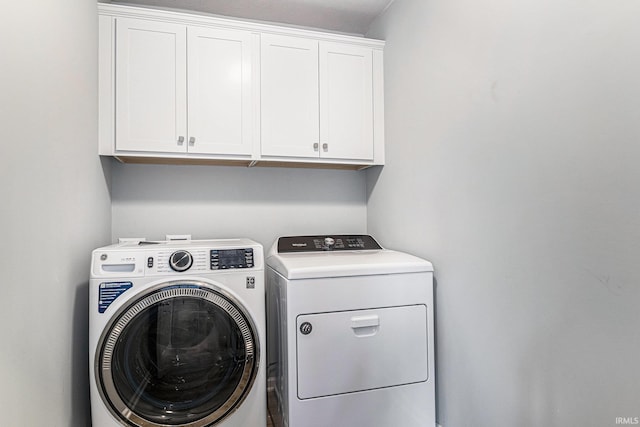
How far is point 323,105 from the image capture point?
2205mm

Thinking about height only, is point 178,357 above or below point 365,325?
below

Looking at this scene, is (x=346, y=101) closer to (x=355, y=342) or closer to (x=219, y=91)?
(x=219, y=91)

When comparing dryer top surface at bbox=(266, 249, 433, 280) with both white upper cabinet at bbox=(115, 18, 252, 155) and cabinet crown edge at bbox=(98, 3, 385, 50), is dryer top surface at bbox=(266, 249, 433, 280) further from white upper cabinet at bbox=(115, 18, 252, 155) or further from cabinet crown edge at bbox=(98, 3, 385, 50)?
cabinet crown edge at bbox=(98, 3, 385, 50)

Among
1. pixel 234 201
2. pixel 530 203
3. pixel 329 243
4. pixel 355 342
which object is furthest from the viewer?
pixel 234 201

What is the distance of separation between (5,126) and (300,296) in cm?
119

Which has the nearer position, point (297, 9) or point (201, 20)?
point (201, 20)

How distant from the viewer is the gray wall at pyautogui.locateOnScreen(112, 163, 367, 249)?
2.20 meters

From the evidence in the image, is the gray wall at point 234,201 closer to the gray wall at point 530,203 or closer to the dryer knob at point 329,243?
the dryer knob at point 329,243

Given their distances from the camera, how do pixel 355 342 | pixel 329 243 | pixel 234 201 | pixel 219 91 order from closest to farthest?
pixel 355 342 → pixel 219 91 → pixel 329 243 → pixel 234 201

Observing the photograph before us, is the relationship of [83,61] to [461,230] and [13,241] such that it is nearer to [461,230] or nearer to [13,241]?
[13,241]

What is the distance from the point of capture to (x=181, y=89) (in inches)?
Answer: 76.6

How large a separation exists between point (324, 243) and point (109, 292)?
45.8 inches

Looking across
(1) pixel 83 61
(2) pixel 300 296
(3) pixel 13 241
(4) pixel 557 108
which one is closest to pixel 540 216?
(4) pixel 557 108


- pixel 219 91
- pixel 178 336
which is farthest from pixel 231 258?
pixel 219 91
